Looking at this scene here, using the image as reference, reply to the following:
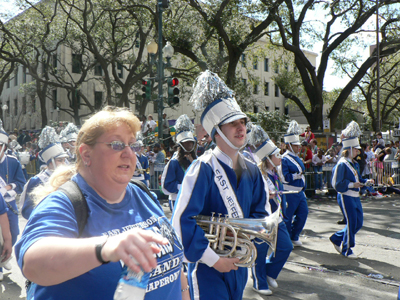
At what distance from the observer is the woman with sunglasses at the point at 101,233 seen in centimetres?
136

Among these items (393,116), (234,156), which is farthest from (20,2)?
(393,116)

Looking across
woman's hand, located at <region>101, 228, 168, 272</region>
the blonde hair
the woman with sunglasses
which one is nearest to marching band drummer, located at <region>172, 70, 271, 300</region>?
the woman with sunglasses

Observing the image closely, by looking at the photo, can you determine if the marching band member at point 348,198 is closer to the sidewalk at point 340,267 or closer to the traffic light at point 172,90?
the sidewalk at point 340,267

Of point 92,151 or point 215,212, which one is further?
point 215,212

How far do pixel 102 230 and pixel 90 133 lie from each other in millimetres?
456

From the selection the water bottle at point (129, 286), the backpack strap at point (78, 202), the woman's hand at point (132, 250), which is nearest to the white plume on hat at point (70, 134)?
the backpack strap at point (78, 202)

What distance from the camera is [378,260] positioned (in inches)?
271

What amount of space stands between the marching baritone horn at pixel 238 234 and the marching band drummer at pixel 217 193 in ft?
0.21

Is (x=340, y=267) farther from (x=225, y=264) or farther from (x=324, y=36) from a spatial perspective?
(x=324, y=36)

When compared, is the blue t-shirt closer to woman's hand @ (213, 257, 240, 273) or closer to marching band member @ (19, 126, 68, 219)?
woman's hand @ (213, 257, 240, 273)

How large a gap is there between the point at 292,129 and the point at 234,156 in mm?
5967

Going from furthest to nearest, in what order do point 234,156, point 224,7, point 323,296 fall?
point 224,7 < point 323,296 < point 234,156

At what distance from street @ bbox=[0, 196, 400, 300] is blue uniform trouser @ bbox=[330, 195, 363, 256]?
0.74 feet

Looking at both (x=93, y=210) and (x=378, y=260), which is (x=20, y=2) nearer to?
(x=378, y=260)
